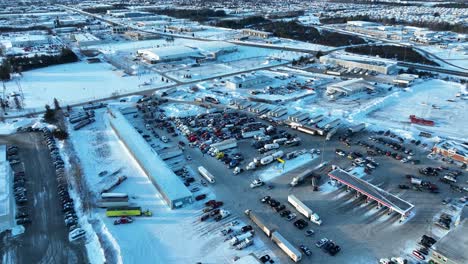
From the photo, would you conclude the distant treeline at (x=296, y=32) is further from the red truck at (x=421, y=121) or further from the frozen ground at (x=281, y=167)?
the frozen ground at (x=281, y=167)

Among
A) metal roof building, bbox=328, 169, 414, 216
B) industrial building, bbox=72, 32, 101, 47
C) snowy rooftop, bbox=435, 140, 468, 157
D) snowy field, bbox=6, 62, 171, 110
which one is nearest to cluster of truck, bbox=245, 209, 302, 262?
metal roof building, bbox=328, 169, 414, 216

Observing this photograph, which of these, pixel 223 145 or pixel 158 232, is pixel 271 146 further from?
pixel 158 232

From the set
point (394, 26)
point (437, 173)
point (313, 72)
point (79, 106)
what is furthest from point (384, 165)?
point (394, 26)

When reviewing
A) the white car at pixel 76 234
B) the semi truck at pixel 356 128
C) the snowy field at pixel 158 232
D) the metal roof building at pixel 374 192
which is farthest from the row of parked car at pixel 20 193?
the semi truck at pixel 356 128

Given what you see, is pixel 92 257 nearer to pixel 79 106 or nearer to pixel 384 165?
pixel 384 165

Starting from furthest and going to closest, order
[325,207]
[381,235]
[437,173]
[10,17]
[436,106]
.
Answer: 1. [10,17]
2. [436,106]
3. [437,173]
4. [325,207]
5. [381,235]

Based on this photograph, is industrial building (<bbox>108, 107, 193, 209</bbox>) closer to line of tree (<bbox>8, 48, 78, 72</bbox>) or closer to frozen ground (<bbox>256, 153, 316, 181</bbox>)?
frozen ground (<bbox>256, 153, 316, 181</bbox>)
